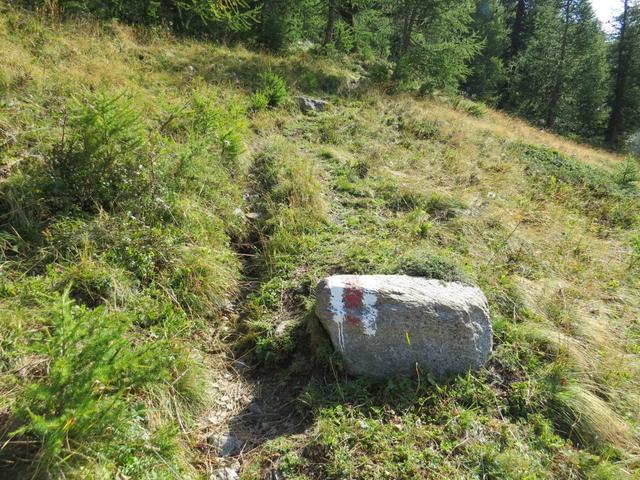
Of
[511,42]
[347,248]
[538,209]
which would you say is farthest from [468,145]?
[511,42]

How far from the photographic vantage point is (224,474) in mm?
2652

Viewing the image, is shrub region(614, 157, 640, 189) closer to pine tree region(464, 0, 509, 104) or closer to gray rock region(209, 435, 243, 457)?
gray rock region(209, 435, 243, 457)

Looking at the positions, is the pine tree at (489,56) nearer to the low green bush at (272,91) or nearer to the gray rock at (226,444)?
the low green bush at (272,91)

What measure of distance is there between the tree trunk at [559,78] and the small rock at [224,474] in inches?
1101

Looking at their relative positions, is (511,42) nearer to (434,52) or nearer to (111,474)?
(434,52)

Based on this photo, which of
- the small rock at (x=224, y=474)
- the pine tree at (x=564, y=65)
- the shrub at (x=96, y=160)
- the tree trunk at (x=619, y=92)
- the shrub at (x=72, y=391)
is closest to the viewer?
the shrub at (x=72, y=391)

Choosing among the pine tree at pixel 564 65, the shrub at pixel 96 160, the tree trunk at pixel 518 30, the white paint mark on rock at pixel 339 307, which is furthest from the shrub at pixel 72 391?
the tree trunk at pixel 518 30

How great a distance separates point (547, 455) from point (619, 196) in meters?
7.54

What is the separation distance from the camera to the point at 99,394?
90.7 inches

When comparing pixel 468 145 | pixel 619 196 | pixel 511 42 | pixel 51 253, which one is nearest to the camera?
pixel 51 253

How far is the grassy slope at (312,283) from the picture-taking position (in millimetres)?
2664

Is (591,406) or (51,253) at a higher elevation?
(51,253)

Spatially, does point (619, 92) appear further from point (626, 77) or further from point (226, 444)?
point (226, 444)

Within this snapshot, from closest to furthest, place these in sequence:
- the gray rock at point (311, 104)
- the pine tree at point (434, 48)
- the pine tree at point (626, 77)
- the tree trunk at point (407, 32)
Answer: the gray rock at point (311, 104)
the pine tree at point (434, 48)
the tree trunk at point (407, 32)
the pine tree at point (626, 77)
